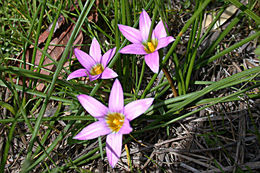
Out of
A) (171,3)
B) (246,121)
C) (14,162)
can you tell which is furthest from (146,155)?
(171,3)

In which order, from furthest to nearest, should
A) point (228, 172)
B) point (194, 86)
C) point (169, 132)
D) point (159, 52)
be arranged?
1. point (194, 86)
2. point (169, 132)
3. point (228, 172)
4. point (159, 52)

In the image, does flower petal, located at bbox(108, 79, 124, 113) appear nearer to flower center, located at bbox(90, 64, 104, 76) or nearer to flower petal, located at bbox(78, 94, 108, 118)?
flower petal, located at bbox(78, 94, 108, 118)

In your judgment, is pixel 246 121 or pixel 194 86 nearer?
pixel 246 121

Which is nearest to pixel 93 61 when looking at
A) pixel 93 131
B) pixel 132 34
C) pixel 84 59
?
pixel 84 59

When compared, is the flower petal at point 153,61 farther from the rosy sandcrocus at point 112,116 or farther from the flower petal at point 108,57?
the flower petal at point 108,57

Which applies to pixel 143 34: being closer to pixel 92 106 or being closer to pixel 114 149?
pixel 92 106

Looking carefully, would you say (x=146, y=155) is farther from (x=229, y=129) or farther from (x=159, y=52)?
(x=159, y=52)
